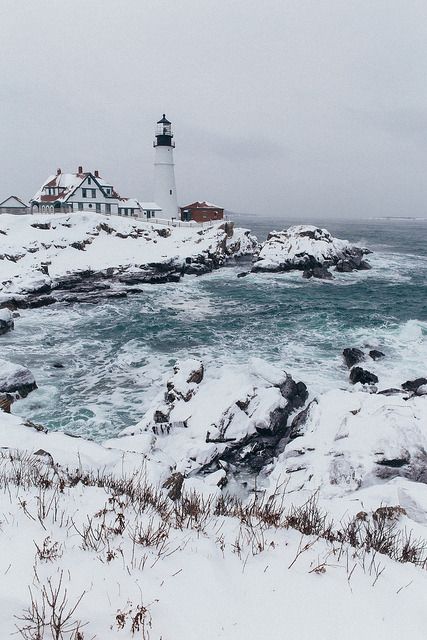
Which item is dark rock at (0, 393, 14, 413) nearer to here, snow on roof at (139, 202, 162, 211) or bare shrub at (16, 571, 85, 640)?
bare shrub at (16, 571, 85, 640)

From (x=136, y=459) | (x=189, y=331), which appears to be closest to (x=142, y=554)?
(x=136, y=459)

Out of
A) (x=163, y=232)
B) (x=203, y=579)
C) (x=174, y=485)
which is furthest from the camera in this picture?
(x=163, y=232)

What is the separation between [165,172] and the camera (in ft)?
225

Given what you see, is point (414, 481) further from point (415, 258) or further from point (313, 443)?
point (415, 258)

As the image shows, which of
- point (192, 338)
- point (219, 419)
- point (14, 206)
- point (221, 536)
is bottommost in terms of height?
point (219, 419)

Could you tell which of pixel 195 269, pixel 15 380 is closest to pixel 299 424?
pixel 15 380

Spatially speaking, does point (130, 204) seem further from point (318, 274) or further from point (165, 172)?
point (318, 274)

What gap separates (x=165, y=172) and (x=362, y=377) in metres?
61.0

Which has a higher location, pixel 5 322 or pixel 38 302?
pixel 38 302

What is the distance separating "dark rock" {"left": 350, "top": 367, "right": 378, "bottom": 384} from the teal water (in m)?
0.63

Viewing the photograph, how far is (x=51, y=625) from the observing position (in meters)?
2.71

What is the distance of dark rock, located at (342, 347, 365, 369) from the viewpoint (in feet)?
64.7

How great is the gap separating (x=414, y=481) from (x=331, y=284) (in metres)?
35.2

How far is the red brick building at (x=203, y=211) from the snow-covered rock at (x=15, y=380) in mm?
59269
